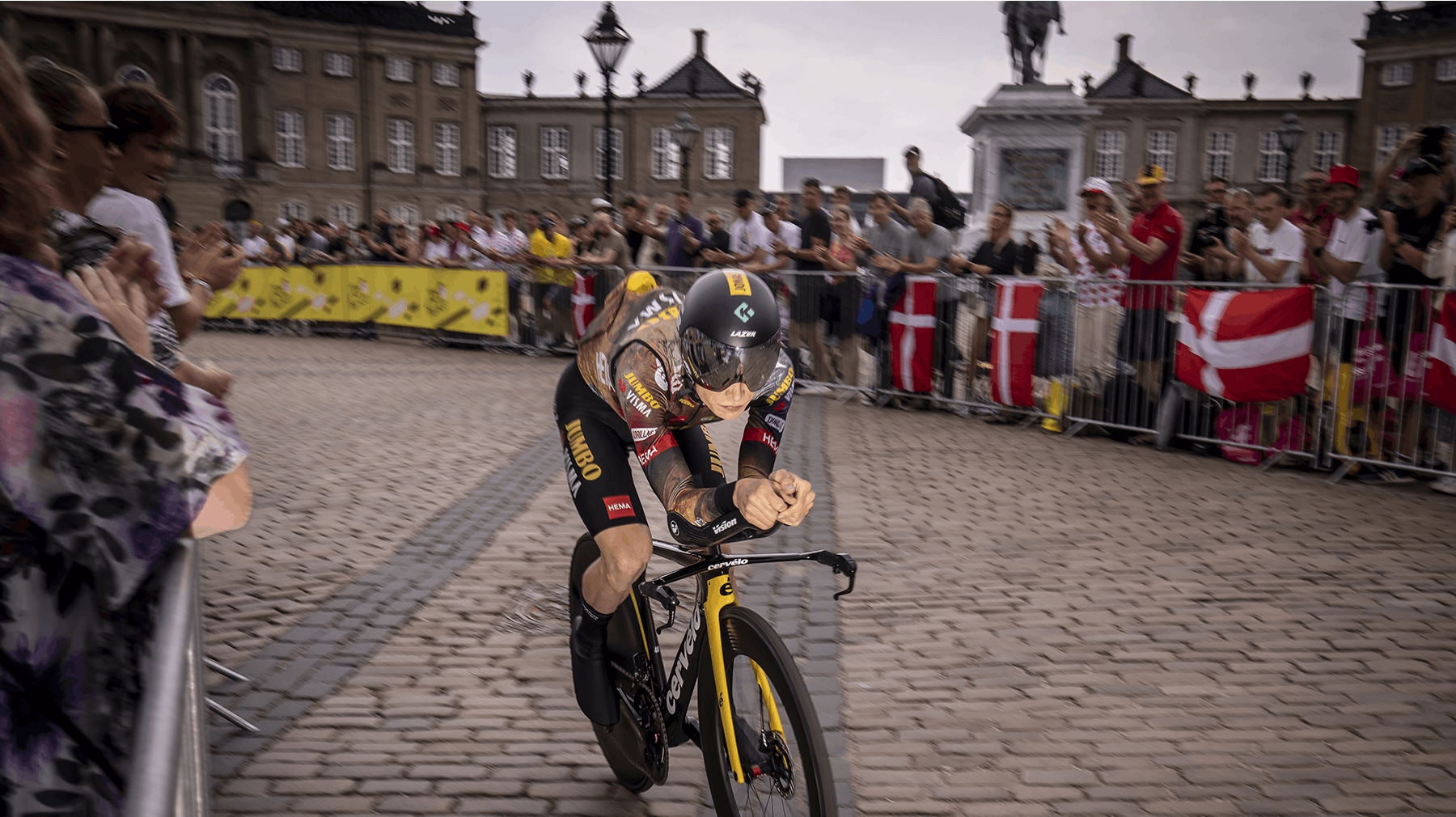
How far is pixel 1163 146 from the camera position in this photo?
5834 centimetres

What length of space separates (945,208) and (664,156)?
49485mm

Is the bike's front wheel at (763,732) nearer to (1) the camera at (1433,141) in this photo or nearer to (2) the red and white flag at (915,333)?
(1) the camera at (1433,141)

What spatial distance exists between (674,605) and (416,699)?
5.44 feet

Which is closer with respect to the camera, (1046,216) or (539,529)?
(539,529)

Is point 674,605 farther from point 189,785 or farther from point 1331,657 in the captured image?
point 1331,657

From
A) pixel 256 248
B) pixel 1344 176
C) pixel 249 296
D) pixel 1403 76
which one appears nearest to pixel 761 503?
pixel 1344 176

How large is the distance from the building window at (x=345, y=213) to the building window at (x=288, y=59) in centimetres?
700

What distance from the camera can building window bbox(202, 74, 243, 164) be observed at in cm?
5384

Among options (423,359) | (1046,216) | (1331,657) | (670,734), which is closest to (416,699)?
(670,734)

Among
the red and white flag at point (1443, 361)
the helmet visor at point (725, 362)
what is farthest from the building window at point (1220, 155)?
the helmet visor at point (725, 362)

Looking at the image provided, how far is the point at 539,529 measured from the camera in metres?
6.84

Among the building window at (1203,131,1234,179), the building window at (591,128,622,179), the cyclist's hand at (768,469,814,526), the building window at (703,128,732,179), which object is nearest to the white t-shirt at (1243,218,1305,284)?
the cyclist's hand at (768,469,814,526)

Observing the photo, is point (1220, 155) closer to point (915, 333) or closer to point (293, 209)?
point (293, 209)

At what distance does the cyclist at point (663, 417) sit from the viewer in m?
2.50
